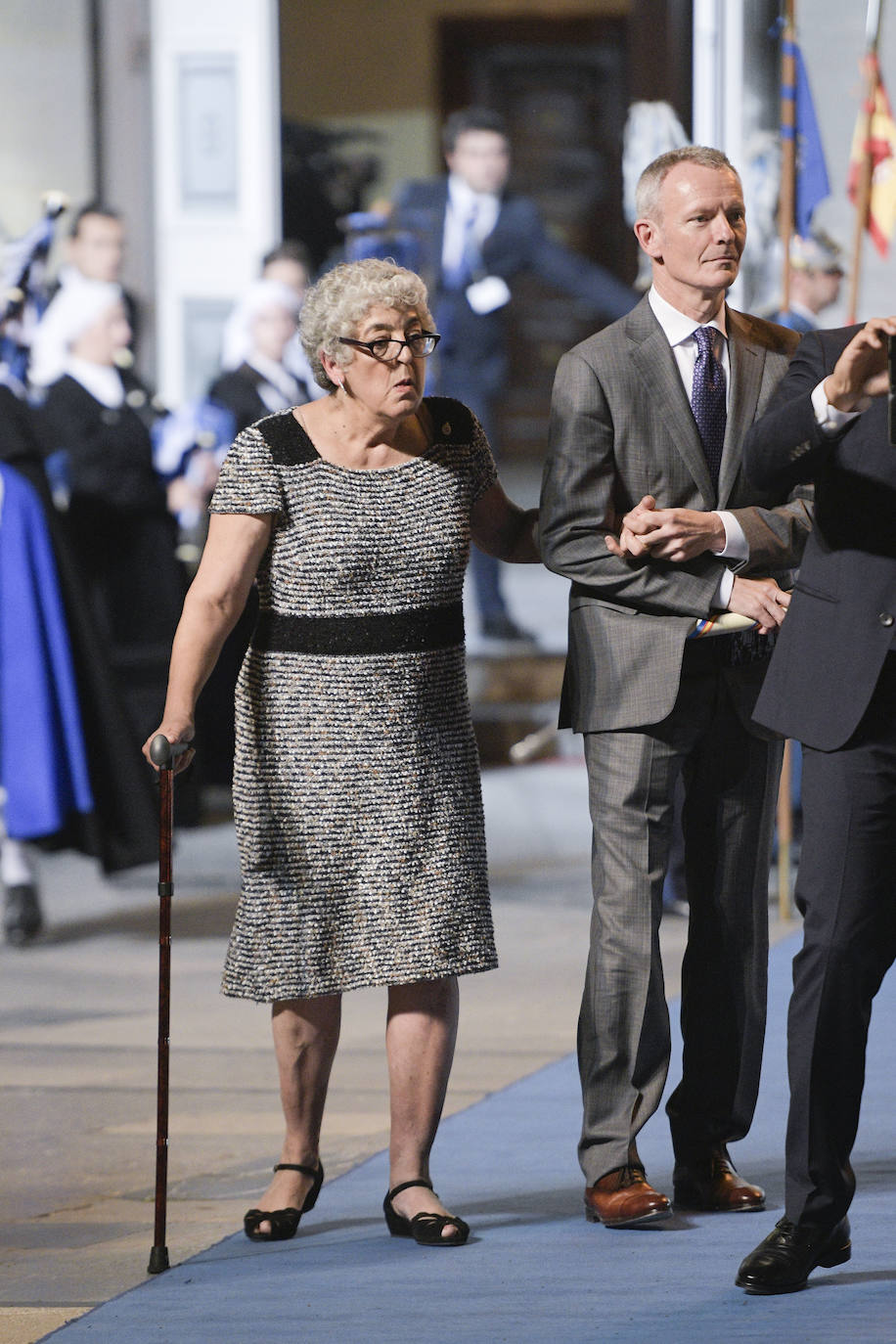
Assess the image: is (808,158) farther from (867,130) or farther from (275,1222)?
(275,1222)

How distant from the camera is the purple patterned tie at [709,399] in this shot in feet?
10.4

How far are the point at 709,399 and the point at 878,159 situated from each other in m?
3.59

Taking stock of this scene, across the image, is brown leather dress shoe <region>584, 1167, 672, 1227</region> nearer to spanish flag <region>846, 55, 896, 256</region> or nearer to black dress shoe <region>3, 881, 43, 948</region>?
black dress shoe <region>3, 881, 43, 948</region>

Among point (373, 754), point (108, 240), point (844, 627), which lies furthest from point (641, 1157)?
point (108, 240)

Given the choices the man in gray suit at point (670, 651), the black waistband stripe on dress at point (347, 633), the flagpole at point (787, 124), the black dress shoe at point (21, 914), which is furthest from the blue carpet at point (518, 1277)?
the flagpole at point (787, 124)

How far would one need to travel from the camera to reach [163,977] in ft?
9.96

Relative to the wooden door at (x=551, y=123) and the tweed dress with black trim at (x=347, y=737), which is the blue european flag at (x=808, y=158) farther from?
the wooden door at (x=551, y=123)

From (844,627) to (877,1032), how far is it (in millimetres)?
1912

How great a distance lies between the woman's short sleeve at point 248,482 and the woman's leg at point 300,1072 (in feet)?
2.46

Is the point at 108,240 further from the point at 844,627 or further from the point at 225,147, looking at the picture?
the point at 844,627

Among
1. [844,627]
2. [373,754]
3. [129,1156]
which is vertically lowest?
[129,1156]

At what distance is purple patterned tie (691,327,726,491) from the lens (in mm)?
3184

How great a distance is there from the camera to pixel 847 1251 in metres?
2.87

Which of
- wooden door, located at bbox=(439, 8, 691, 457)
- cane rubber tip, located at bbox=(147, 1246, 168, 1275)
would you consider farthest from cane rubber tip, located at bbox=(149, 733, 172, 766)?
wooden door, located at bbox=(439, 8, 691, 457)
